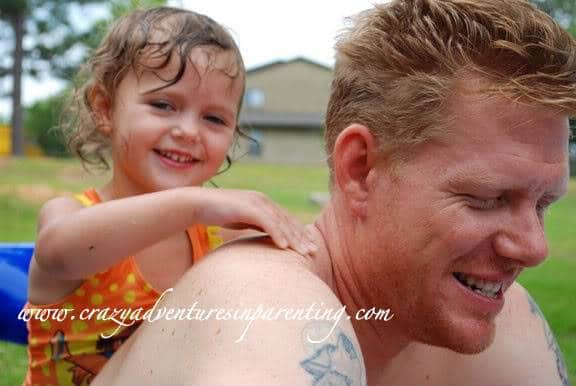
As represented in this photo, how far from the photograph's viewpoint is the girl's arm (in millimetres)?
2580

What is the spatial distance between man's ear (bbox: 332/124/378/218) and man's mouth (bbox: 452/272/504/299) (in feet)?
1.18

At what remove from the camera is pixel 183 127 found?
349 centimetres

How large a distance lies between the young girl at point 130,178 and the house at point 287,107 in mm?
41063

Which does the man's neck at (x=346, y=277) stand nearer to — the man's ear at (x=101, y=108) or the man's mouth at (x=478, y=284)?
the man's mouth at (x=478, y=284)

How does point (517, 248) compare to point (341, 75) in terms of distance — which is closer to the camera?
point (517, 248)

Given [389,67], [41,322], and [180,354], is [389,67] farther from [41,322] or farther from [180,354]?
[41,322]

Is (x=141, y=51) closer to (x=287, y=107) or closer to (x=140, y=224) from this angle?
(x=140, y=224)

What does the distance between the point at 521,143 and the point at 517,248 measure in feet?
1.02

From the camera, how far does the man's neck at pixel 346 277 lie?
2598mm

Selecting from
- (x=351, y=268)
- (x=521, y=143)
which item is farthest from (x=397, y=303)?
(x=521, y=143)

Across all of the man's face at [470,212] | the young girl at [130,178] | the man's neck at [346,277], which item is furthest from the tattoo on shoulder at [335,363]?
the young girl at [130,178]

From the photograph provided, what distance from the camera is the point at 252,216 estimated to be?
2.58 meters

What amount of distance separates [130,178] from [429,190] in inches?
68.7

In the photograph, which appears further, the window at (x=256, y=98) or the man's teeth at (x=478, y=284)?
the window at (x=256, y=98)
